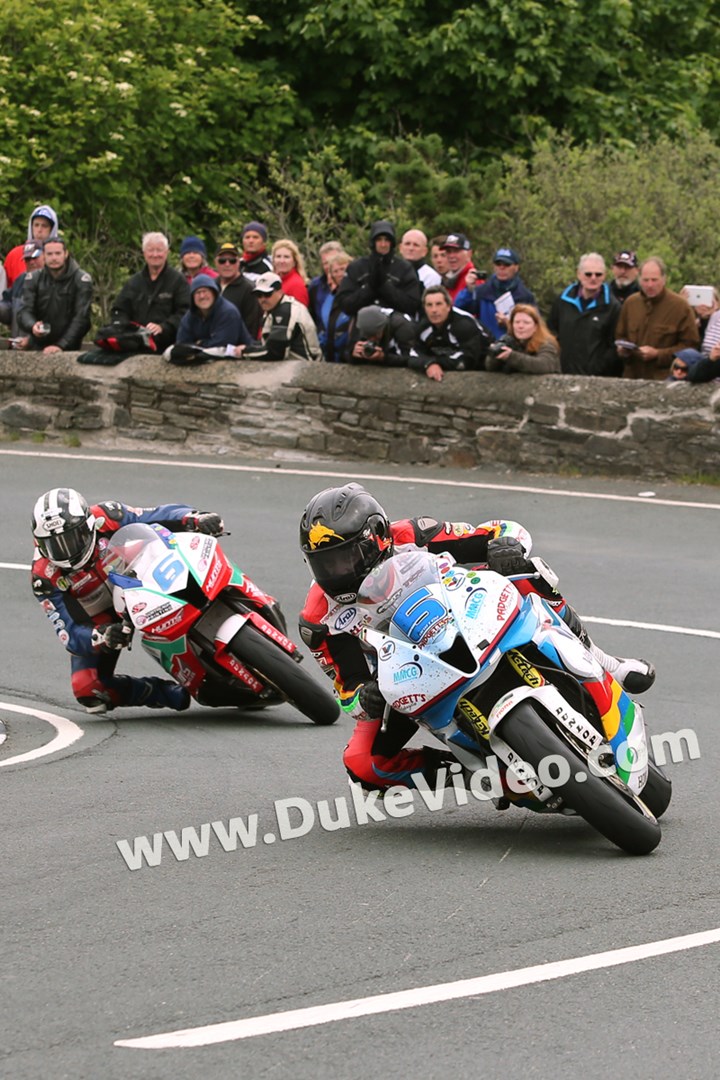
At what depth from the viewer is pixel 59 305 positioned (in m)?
19.2

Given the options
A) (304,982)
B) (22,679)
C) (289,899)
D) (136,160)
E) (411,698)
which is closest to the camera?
(304,982)

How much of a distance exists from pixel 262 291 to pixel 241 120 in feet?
41.6

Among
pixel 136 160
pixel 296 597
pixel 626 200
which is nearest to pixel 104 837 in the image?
pixel 296 597

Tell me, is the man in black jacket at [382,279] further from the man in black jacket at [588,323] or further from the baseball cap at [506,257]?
the man in black jacket at [588,323]

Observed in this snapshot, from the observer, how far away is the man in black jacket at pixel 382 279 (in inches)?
650

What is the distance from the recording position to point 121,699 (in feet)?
31.8

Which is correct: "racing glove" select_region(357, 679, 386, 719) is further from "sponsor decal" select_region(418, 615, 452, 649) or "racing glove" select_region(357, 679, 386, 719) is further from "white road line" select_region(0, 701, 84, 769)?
"white road line" select_region(0, 701, 84, 769)

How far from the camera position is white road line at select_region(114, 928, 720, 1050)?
4492 mm

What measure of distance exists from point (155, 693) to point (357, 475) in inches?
298

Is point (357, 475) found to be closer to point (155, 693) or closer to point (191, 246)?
point (191, 246)

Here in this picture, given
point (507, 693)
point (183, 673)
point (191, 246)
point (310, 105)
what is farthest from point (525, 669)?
point (310, 105)

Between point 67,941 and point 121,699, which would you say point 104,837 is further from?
point 121,699

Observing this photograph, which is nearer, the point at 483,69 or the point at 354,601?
the point at 354,601

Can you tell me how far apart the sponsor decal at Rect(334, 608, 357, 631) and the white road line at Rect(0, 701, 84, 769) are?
2115mm
